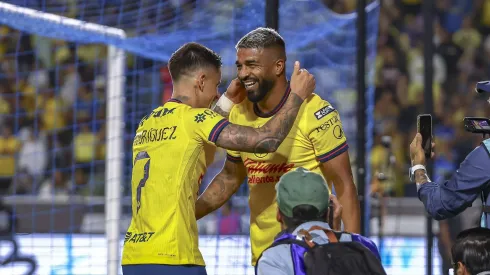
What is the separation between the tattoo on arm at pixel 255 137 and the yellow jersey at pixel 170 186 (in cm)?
4

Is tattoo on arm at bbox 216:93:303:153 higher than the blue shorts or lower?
higher

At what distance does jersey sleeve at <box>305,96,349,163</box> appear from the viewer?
15.5ft

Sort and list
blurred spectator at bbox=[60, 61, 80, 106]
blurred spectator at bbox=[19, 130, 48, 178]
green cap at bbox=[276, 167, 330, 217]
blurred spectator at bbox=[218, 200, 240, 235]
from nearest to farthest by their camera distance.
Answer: green cap at bbox=[276, 167, 330, 217] < blurred spectator at bbox=[218, 200, 240, 235] < blurred spectator at bbox=[19, 130, 48, 178] < blurred spectator at bbox=[60, 61, 80, 106]

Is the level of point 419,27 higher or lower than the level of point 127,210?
higher

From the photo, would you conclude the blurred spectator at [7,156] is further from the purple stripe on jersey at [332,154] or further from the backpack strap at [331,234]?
the backpack strap at [331,234]

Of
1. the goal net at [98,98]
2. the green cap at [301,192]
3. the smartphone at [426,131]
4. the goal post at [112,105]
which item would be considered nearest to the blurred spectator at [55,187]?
the goal net at [98,98]

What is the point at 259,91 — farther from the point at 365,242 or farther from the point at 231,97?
the point at 365,242

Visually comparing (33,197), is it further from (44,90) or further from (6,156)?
(44,90)

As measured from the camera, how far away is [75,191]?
1295cm

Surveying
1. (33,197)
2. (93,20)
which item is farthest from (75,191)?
(93,20)

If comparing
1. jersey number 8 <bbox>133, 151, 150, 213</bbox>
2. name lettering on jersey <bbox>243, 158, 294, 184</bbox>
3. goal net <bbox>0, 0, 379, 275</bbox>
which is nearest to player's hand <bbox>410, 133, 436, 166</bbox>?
name lettering on jersey <bbox>243, 158, 294, 184</bbox>

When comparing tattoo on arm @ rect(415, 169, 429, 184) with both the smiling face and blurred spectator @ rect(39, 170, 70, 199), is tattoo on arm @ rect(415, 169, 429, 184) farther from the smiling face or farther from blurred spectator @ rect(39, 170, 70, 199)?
blurred spectator @ rect(39, 170, 70, 199)

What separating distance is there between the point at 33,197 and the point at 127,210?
1.56 meters

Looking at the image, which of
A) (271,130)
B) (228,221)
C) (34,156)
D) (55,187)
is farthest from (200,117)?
(34,156)
